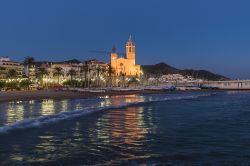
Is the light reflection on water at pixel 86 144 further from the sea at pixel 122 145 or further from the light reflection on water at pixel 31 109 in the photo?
the light reflection on water at pixel 31 109

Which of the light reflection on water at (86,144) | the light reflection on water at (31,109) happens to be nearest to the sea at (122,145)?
the light reflection on water at (86,144)

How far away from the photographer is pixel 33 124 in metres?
22.2

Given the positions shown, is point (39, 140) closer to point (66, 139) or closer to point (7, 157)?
point (66, 139)

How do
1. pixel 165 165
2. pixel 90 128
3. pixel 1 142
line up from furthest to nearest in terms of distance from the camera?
pixel 90 128 < pixel 1 142 < pixel 165 165

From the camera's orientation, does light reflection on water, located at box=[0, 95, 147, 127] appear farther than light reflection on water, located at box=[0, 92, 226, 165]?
Yes

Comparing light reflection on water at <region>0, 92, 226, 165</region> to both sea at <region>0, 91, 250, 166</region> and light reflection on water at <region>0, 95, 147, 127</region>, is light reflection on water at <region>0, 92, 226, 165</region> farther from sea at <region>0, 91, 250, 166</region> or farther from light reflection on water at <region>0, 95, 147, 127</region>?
light reflection on water at <region>0, 95, 147, 127</region>

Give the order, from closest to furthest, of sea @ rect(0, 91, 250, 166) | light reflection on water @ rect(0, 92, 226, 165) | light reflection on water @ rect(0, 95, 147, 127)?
sea @ rect(0, 91, 250, 166) < light reflection on water @ rect(0, 92, 226, 165) < light reflection on water @ rect(0, 95, 147, 127)

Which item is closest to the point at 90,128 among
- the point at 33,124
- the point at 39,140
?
the point at 33,124

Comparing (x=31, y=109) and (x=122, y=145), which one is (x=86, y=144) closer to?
(x=122, y=145)

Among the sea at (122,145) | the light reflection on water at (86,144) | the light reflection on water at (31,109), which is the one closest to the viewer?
the sea at (122,145)

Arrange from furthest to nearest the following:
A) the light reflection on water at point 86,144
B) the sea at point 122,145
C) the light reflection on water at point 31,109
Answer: the light reflection on water at point 31,109 → the light reflection on water at point 86,144 → the sea at point 122,145

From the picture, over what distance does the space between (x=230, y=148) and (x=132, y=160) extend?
3669mm

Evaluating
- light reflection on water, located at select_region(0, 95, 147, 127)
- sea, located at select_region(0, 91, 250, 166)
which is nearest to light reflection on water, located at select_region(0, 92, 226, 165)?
sea, located at select_region(0, 91, 250, 166)

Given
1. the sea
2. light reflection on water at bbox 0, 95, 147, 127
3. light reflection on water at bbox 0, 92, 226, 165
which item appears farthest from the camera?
light reflection on water at bbox 0, 95, 147, 127
